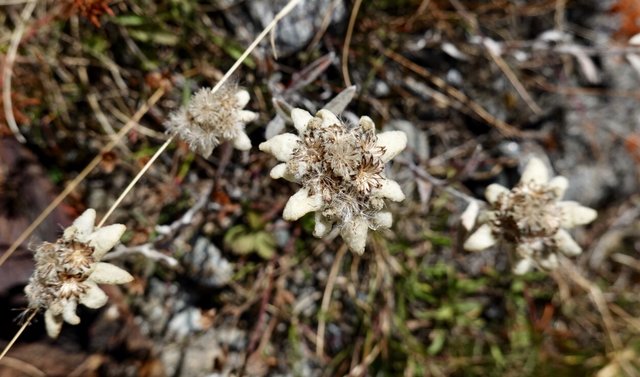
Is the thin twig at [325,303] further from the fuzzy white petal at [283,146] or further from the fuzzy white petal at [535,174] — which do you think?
the fuzzy white petal at [283,146]

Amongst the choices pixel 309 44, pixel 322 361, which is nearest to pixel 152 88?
pixel 309 44

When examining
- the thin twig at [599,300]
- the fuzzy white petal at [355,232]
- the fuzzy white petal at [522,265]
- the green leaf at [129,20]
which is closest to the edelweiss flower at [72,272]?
the fuzzy white petal at [355,232]

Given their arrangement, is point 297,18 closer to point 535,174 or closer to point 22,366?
point 535,174

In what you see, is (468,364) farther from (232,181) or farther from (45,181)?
(45,181)

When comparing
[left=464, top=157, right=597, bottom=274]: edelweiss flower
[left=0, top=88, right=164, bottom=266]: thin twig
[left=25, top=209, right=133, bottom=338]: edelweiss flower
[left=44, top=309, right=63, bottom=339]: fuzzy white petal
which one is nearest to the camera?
[left=25, top=209, right=133, bottom=338]: edelweiss flower

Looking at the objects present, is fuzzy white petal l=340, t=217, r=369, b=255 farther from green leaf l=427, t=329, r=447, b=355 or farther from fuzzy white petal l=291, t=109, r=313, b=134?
green leaf l=427, t=329, r=447, b=355

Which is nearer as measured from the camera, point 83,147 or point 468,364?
point 83,147

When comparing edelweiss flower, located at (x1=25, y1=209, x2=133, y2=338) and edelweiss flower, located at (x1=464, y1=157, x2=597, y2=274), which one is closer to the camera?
edelweiss flower, located at (x1=25, y1=209, x2=133, y2=338)

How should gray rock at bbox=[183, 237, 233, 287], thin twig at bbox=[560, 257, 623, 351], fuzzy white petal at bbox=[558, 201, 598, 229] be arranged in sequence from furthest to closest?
thin twig at bbox=[560, 257, 623, 351] → gray rock at bbox=[183, 237, 233, 287] → fuzzy white petal at bbox=[558, 201, 598, 229]

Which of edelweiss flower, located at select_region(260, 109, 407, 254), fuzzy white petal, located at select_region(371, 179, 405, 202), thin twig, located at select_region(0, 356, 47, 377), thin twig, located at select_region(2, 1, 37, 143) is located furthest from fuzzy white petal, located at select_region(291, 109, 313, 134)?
thin twig, located at select_region(0, 356, 47, 377)
